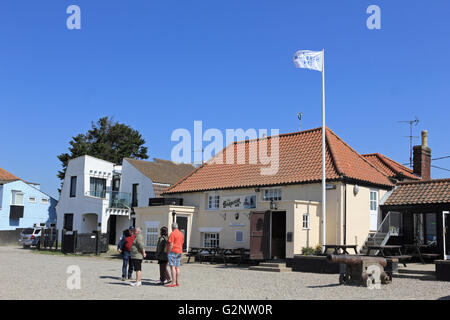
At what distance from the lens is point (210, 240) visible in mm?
26906

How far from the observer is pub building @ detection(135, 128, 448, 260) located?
2217cm

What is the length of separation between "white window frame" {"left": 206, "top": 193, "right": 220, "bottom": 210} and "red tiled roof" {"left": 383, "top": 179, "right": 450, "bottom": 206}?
8.58 metres

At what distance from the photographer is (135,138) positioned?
6100 centimetres

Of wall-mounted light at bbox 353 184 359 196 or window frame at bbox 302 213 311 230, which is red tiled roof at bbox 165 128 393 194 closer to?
wall-mounted light at bbox 353 184 359 196

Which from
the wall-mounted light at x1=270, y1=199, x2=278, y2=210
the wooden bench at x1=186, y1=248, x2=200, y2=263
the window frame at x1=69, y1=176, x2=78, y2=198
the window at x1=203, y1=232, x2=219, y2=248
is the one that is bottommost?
the wooden bench at x1=186, y1=248, x2=200, y2=263

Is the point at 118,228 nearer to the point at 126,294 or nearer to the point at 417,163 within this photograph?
the point at 417,163

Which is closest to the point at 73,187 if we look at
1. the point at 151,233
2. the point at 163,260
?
the point at 151,233

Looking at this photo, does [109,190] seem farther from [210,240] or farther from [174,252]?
[174,252]

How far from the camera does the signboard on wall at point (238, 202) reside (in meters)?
25.4
